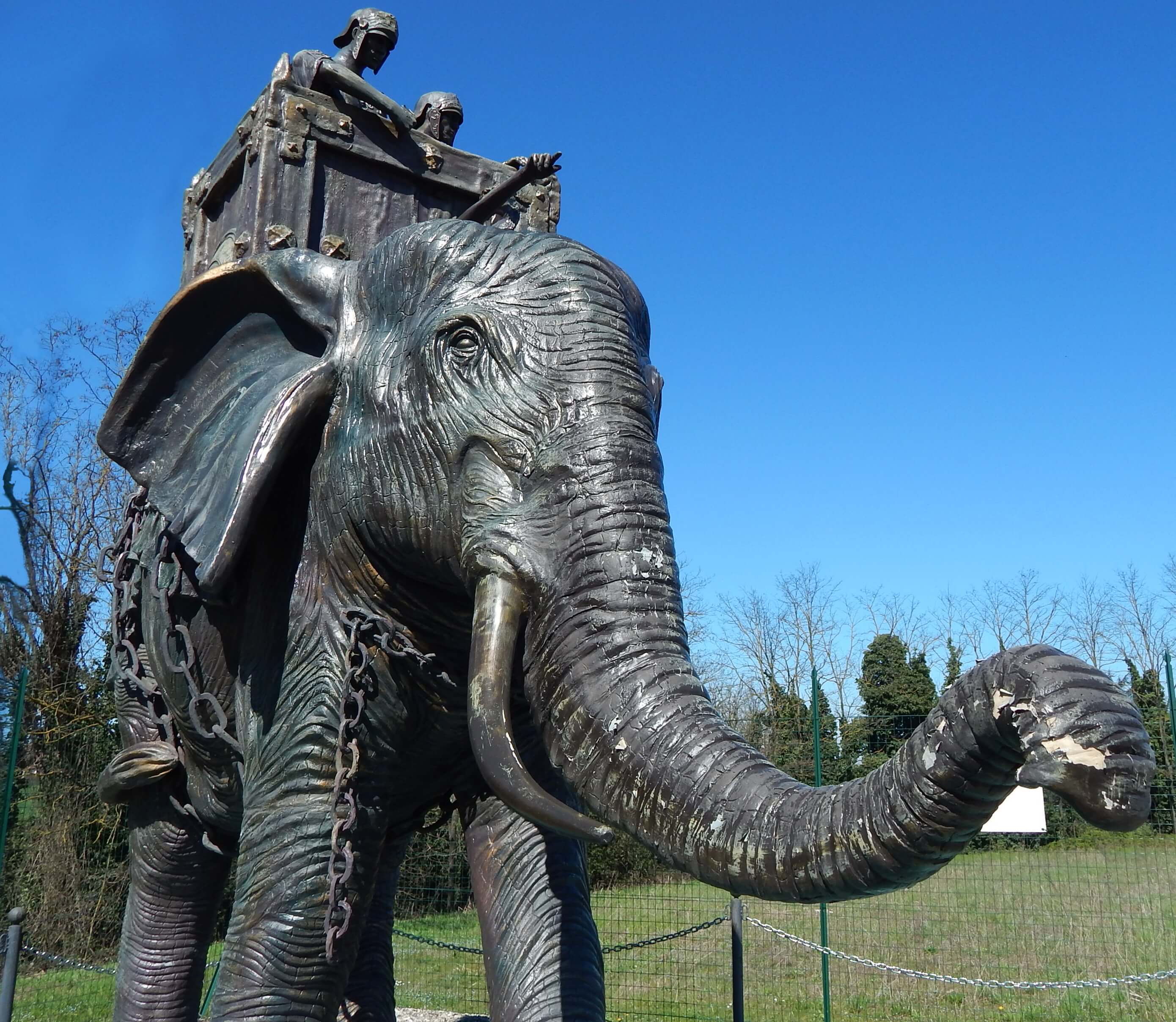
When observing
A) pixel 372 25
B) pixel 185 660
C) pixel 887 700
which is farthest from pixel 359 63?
pixel 887 700

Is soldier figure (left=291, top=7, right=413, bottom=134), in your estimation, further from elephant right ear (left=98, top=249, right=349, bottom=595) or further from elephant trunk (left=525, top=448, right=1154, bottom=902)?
elephant trunk (left=525, top=448, right=1154, bottom=902)

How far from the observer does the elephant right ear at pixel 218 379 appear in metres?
2.28

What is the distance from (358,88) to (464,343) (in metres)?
1.52

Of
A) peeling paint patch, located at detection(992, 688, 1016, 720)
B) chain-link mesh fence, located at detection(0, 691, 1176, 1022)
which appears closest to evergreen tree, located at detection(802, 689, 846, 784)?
chain-link mesh fence, located at detection(0, 691, 1176, 1022)

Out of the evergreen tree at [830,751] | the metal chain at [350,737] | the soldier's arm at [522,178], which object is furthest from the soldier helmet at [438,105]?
the evergreen tree at [830,751]

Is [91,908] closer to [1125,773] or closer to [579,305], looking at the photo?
[579,305]

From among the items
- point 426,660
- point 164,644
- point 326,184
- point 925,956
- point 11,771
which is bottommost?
point 925,956

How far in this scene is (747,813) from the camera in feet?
5.05

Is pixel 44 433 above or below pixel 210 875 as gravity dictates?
above

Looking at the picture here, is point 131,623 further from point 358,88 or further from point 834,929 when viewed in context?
point 834,929

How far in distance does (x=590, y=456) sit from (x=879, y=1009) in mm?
7047

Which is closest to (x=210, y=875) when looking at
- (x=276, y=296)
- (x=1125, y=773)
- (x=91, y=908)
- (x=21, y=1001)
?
(x=276, y=296)

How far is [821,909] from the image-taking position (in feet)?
27.1

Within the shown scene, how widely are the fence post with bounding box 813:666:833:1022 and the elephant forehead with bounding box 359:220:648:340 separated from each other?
6495mm
